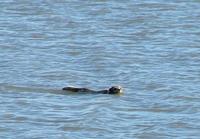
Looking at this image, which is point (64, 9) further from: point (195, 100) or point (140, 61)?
point (195, 100)

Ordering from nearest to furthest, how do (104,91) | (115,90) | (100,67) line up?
(115,90) < (104,91) < (100,67)

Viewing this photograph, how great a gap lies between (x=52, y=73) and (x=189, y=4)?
6216 mm

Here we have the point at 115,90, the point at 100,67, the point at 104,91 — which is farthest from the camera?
the point at 100,67

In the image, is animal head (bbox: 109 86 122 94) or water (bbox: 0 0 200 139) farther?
animal head (bbox: 109 86 122 94)

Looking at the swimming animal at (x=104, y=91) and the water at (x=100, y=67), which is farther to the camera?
the swimming animal at (x=104, y=91)

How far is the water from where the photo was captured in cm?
1217

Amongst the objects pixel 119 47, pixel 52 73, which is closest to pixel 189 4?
→ pixel 119 47

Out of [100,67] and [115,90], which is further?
[100,67]

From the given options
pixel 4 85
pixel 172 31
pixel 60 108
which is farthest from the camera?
pixel 172 31

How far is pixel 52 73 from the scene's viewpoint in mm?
14750

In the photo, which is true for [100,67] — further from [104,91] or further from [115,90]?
[115,90]

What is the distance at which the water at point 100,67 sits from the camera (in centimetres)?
1217

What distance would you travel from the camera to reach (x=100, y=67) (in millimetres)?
15156

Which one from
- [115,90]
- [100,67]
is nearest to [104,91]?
[115,90]
